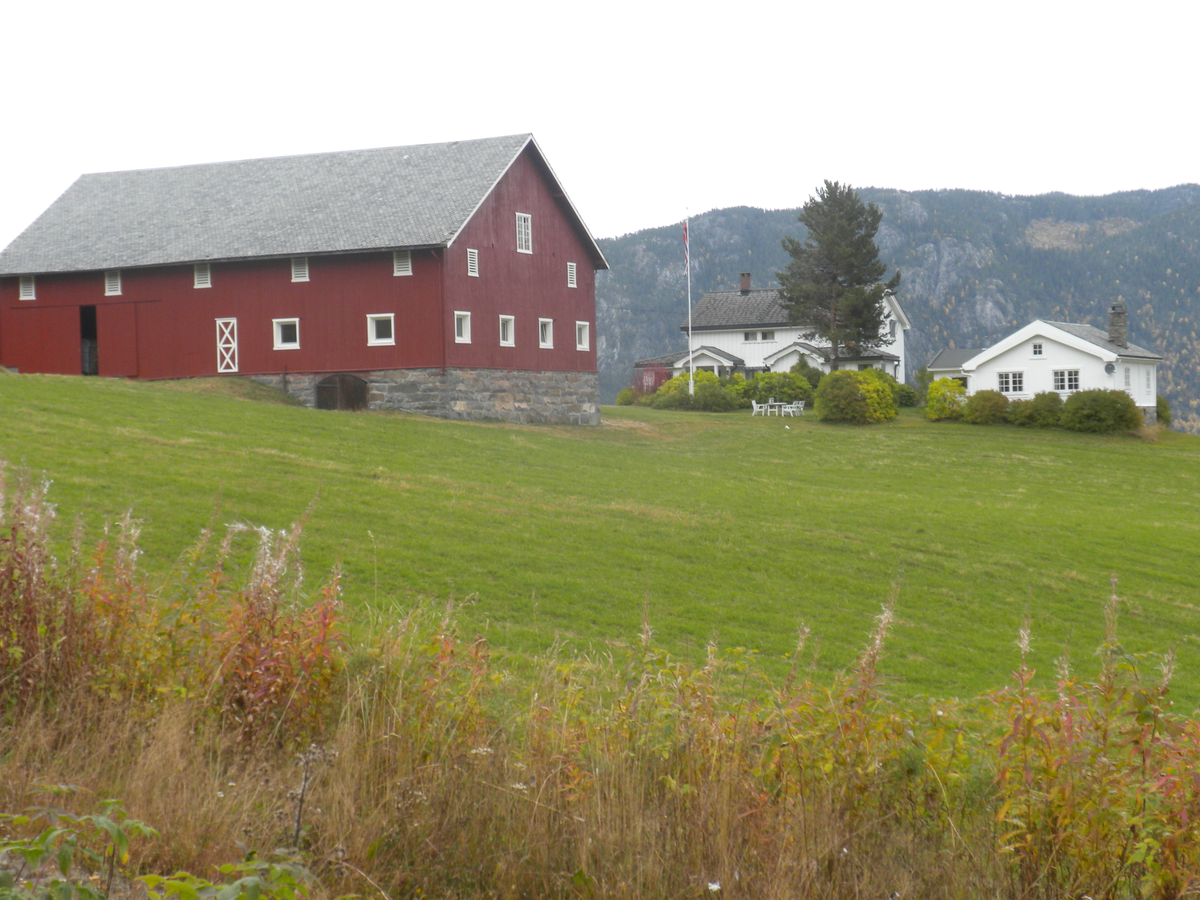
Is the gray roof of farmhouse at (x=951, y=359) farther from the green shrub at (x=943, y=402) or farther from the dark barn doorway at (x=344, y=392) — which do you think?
the dark barn doorway at (x=344, y=392)

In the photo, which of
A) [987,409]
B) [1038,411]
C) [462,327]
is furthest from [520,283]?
[1038,411]

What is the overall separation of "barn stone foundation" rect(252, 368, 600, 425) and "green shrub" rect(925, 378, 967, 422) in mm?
19491

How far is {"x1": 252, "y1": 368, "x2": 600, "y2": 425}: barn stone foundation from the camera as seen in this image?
115 ft

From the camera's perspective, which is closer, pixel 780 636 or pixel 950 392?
pixel 780 636

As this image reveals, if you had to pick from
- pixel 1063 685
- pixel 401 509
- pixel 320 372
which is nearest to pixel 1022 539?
pixel 401 509

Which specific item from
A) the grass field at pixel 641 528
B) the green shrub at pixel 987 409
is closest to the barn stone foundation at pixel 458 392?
the grass field at pixel 641 528

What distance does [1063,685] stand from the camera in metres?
4.73

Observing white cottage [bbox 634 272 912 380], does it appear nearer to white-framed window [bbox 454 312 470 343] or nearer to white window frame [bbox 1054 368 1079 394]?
white window frame [bbox 1054 368 1079 394]

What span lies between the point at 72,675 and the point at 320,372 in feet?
104

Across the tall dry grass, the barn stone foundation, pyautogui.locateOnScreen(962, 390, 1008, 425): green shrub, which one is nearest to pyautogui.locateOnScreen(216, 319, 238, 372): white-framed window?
the barn stone foundation

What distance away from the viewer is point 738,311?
267 feet

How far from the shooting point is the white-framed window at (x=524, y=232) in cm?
3900

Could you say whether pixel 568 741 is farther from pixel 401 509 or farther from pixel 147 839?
pixel 401 509

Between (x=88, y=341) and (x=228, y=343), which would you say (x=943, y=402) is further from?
(x=88, y=341)
